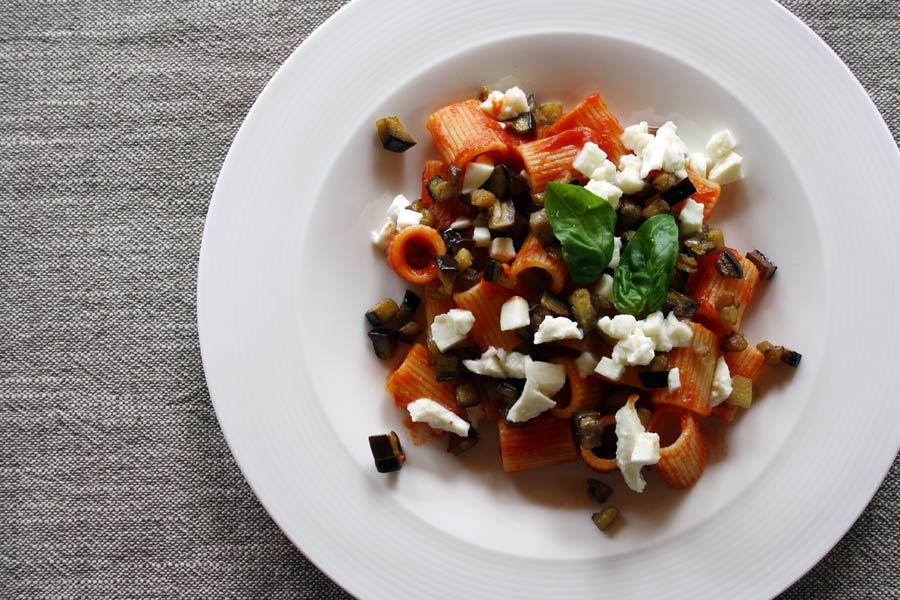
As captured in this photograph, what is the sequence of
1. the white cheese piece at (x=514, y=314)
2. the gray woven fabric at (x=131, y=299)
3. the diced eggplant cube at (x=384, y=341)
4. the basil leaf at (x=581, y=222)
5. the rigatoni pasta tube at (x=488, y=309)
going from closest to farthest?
the basil leaf at (x=581, y=222) → the white cheese piece at (x=514, y=314) → the rigatoni pasta tube at (x=488, y=309) → the diced eggplant cube at (x=384, y=341) → the gray woven fabric at (x=131, y=299)

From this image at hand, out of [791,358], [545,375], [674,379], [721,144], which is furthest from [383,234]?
[791,358]

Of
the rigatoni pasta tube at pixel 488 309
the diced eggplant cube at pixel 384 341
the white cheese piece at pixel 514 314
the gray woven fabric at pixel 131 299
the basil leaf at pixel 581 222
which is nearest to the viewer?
the basil leaf at pixel 581 222

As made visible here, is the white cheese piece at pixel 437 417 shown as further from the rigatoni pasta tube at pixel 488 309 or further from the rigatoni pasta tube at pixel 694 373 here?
the rigatoni pasta tube at pixel 694 373

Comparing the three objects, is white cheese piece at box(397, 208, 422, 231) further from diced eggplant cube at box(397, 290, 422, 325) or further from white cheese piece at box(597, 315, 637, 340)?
white cheese piece at box(597, 315, 637, 340)

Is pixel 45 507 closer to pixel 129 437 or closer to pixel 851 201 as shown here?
pixel 129 437

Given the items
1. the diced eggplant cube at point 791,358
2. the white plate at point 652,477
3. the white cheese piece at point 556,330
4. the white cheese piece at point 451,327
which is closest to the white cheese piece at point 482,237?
the white cheese piece at point 451,327

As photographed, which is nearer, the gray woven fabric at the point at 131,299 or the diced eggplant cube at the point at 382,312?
the diced eggplant cube at the point at 382,312

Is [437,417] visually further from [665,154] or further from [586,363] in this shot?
[665,154]
